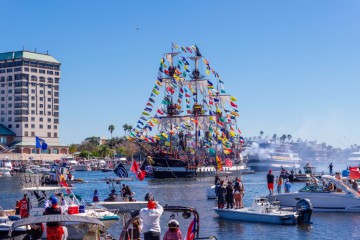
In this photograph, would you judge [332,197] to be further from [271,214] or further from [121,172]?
[121,172]

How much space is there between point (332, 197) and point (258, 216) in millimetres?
6868

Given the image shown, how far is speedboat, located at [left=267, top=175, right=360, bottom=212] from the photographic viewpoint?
36.7 meters

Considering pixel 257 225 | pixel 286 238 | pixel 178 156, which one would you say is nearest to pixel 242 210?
pixel 257 225

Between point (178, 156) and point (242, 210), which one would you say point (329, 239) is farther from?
point (178, 156)

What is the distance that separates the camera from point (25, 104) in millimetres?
193875

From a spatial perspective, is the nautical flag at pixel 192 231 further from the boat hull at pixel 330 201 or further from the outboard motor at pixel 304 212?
the boat hull at pixel 330 201

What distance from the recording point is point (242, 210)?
3378 cm

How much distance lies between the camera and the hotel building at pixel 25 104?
190 m

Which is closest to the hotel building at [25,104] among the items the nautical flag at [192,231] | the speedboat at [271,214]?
the speedboat at [271,214]

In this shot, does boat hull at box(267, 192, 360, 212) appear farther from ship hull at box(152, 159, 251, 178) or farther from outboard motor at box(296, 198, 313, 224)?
ship hull at box(152, 159, 251, 178)

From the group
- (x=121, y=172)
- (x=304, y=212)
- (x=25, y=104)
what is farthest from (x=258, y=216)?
(x=25, y=104)

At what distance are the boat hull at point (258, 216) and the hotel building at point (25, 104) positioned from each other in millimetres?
159090

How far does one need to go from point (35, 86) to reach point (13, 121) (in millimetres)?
13736

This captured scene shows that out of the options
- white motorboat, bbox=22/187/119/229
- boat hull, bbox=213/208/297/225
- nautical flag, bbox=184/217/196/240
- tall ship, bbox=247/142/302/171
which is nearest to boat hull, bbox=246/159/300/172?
tall ship, bbox=247/142/302/171
